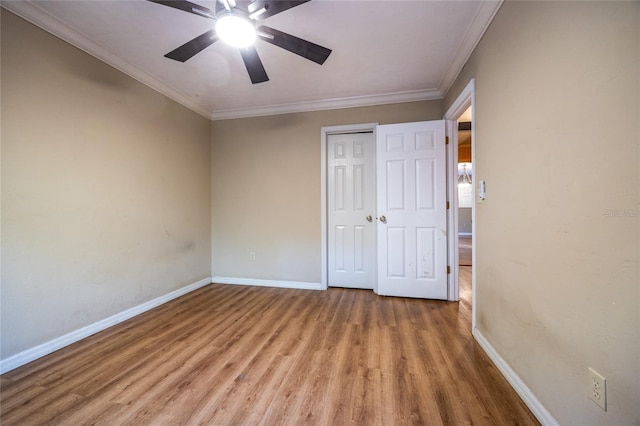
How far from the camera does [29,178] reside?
5.54ft

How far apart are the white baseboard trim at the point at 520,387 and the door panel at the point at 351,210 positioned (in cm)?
152

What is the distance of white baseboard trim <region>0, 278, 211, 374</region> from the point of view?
1612mm

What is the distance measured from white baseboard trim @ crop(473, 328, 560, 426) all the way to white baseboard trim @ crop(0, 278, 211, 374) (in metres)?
3.20

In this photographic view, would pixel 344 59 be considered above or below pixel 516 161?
above

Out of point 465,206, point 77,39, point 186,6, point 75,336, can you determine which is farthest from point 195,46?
point 465,206

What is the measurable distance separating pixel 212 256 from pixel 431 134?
3437 millimetres

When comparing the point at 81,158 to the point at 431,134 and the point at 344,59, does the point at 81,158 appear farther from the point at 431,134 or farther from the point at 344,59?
the point at 431,134

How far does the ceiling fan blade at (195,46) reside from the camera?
1567mm

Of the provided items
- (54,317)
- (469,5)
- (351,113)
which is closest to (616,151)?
(469,5)

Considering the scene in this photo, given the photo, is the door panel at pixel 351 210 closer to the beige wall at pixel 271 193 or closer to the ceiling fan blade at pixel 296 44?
the beige wall at pixel 271 193

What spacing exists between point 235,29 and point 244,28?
2.2 inches

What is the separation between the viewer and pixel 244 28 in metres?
1.45

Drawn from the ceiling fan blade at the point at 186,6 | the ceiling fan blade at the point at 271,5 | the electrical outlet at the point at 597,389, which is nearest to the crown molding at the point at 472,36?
the ceiling fan blade at the point at 271,5

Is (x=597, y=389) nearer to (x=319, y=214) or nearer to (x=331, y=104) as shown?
(x=319, y=214)
